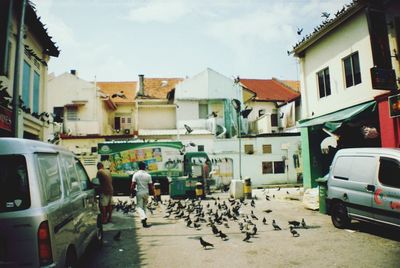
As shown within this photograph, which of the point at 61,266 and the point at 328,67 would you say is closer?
the point at 61,266

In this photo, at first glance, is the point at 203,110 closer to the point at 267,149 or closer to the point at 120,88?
the point at 267,149

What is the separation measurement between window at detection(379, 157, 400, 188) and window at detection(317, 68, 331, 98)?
7.86 metres

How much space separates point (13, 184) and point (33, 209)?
40 cm

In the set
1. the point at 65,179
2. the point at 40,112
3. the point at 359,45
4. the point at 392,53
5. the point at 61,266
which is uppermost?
the point at 359,45

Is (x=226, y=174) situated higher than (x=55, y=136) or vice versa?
(x=55, y=136)

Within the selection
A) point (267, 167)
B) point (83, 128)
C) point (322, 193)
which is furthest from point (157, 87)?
point (322, 193)

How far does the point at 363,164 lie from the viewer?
762cm

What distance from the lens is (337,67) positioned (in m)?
13.5

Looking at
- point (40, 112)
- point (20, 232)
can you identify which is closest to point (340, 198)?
point (20, 232)

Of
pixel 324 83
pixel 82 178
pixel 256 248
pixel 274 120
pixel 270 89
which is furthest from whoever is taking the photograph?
pixel 270 89

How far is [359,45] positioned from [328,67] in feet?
7.12

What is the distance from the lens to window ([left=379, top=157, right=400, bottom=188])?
675cm

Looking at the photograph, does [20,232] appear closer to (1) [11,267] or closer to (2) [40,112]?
(1) [11,267]

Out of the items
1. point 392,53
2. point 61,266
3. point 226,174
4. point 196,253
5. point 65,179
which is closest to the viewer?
point 61,266
